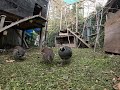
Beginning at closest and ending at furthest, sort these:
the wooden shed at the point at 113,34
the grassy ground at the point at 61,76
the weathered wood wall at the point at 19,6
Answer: the grassy ground at the point at 61,76 < the wooden shed at the point at 113,34 < the weathered wood wall at the point at 19,6

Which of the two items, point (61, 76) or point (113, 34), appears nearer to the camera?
point (61, 76)

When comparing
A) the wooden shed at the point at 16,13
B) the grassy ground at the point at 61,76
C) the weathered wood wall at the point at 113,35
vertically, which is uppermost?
the wooden shed at the point at 16,13

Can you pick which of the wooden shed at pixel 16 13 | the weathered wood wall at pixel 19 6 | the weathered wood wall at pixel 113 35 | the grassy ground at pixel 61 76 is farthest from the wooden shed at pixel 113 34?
the weathered wood wall at pixel 19 6

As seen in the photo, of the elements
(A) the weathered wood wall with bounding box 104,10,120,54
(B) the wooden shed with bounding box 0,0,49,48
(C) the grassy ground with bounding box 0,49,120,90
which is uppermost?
(B) the wooden shed with bounding box 0,0,49,48

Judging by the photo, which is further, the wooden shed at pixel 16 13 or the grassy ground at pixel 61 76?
the wooden shed at pixel 16 13

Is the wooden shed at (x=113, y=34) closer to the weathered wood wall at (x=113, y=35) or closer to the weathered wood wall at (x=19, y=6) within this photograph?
the weathered wood wall at (x=113, y=35)

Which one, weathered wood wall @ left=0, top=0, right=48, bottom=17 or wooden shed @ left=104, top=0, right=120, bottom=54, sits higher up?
weathered wood wall @ left=0, top=0, right=48, bottom=17

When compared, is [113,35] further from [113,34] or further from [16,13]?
[16,13]

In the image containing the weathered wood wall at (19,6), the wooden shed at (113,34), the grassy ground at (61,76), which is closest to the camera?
the grassy ground at (61,76)

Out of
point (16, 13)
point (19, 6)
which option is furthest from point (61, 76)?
point (19, 6)

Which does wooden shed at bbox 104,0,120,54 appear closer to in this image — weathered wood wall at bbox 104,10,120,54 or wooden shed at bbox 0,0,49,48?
weathered wood wall at bbox 104,10,120,54

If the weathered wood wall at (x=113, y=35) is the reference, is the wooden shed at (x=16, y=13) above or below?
above

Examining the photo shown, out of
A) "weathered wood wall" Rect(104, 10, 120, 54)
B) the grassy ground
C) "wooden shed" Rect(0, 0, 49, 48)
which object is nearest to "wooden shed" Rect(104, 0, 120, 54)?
"weathered wood wall" Rect(104, 10, 120, 54)

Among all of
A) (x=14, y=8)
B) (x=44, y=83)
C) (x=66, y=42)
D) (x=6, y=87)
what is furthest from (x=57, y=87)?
(x=66, y=42)
